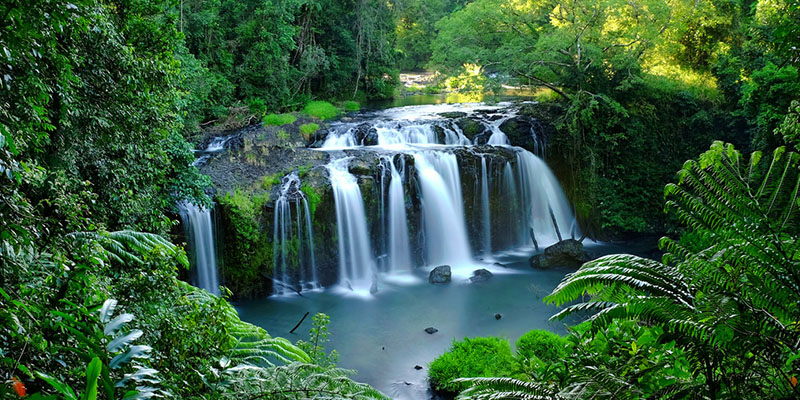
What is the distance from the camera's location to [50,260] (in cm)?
335

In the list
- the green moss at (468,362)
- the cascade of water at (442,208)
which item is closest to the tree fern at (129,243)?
the green moss at (468,362)

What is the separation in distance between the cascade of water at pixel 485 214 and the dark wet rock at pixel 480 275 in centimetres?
183

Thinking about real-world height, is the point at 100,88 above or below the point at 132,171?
above

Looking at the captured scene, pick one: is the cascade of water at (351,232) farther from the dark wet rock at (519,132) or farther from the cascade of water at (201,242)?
the dark wet rock at (519,132)

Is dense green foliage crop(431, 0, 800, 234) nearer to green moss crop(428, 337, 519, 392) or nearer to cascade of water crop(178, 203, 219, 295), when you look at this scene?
cascade of water crop(178, 203, 219, 295)

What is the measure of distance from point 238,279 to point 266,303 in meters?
0.85

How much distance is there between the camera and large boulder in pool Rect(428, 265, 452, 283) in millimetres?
13075

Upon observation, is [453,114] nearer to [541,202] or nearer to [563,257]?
[541,202]

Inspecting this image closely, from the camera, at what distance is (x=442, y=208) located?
14734 millimetres

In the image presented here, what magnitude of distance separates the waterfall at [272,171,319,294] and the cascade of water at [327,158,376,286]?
0.76 metres

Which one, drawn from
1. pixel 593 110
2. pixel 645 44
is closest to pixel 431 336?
pixel 593 110

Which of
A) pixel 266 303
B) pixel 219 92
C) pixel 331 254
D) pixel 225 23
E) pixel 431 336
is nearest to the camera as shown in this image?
pixel 431 336

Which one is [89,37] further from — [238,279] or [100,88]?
[238,279]

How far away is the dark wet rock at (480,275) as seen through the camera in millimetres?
13219
